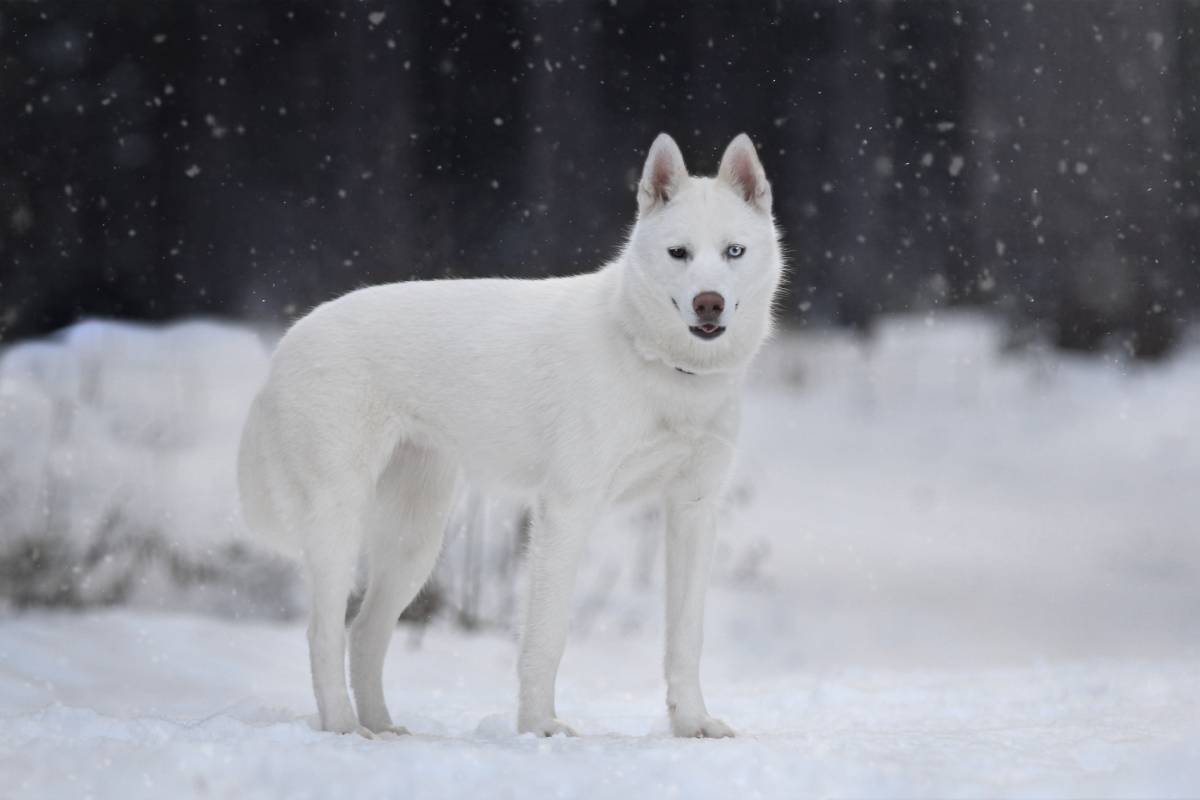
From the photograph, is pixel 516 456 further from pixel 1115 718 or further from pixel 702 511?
pixel 1115 718

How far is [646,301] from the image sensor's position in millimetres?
4715

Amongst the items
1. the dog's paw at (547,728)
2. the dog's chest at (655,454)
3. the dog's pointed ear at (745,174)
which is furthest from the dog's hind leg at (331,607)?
the dog's pointed ear at (745,174)

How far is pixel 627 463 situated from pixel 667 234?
0.85 m

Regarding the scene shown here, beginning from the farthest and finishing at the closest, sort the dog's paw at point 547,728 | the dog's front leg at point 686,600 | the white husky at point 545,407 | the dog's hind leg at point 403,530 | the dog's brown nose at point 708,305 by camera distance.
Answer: the dog's hind leg at point 403,530 < the dog's front leg at point 686,600 < the white husky at point 545,407 < the dog's paw at point 547,728 < the dog's brown nose at point 708,305

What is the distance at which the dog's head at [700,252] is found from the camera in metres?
4.59

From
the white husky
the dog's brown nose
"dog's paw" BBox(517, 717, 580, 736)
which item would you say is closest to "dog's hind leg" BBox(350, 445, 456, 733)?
the white husky

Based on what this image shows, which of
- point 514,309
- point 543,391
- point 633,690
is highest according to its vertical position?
point 514,309

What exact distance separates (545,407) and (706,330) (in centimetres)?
77

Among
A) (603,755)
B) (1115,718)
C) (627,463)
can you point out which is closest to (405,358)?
(627,463)

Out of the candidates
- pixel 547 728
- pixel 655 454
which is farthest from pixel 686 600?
pixel 547 728

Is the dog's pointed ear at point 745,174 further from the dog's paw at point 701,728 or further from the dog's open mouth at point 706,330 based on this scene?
the dog's paw at point 701,728

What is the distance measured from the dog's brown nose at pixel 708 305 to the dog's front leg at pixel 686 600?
33.1 inches

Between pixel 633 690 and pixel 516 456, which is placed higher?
pixel 516 456

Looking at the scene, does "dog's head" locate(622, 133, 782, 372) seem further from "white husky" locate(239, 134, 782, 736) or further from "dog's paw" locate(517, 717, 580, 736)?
"dog's paw" locate(517, 717, 580, 736)
